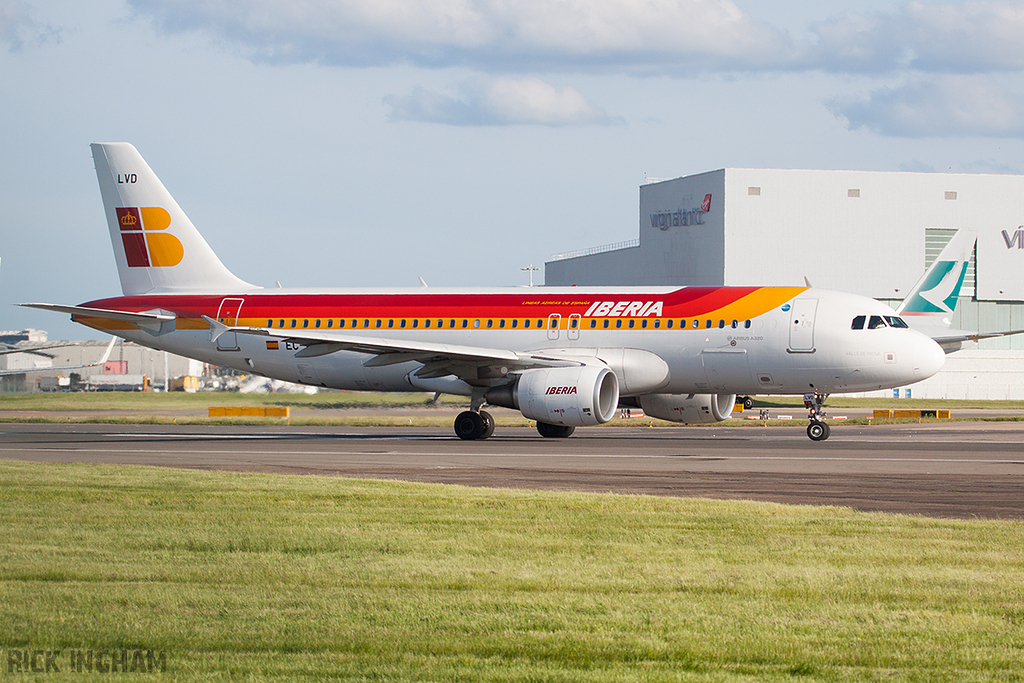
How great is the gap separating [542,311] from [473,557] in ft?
65.0

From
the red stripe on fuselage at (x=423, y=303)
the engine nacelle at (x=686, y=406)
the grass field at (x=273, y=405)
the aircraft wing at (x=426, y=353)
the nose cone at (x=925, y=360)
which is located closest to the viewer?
the nose cone at (x=925, y=360)

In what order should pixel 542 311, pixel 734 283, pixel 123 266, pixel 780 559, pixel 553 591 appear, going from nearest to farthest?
1. pixel 553 591
2. pixel 780 559
3. pixel 542 311
4. pixel 123 266
5. pixel 734 283

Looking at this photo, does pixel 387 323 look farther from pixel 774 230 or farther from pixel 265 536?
pixel 774 230

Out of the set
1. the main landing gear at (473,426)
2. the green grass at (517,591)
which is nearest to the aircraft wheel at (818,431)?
the main landing gear at (473,426)

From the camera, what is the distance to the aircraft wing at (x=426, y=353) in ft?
90.5

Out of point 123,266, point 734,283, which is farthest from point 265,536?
point 734,283

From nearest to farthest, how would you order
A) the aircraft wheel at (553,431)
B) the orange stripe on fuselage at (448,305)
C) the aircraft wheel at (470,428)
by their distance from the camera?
the orange stripe on fuselage at (448,305) < the aircraft wheel at (470,428) < the aircraft wheel at (553,431)

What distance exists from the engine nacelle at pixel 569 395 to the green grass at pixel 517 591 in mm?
12947

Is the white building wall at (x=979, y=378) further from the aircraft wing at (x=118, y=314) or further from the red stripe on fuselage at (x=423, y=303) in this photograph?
the aircraft wing at (x=118, y=314)

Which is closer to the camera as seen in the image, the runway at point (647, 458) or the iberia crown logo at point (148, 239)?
the runway at point (647, 458)

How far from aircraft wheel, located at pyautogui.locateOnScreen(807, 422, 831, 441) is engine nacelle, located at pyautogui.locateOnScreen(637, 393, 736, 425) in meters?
2.69

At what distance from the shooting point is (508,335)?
29469mm

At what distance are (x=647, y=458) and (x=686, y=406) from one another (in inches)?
322

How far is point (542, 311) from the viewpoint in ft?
95.9
